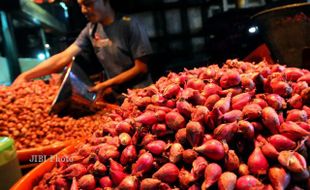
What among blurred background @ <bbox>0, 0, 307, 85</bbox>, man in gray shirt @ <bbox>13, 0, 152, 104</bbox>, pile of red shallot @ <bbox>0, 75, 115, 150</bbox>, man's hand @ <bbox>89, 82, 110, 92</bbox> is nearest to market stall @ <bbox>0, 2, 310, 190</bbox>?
pile of red shallot @ <bbox>0, 75, 115, 150</bbox>

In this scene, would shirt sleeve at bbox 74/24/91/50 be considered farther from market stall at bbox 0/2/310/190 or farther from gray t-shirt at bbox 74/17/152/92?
market stall at bbox 0/2/310/190

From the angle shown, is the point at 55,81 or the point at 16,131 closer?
the point at 16,131

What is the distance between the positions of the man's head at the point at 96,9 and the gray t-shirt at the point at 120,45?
0.09 meters

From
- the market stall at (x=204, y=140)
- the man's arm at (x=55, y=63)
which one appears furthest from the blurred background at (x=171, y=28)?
the market stall at (x=204, y=140)

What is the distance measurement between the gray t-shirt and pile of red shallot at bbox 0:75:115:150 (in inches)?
32.2

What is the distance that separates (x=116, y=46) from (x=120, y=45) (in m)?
0.04

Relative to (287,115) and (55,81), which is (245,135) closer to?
(287,115)

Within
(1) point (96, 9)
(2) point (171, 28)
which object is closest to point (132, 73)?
(1) point (96, 9)

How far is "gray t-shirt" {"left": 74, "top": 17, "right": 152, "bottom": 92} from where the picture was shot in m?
2.76

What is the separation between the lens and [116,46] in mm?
2795

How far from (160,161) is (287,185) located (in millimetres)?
315

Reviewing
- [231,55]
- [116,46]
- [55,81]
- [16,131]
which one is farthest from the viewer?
[231,55]

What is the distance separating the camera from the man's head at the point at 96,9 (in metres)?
2.69

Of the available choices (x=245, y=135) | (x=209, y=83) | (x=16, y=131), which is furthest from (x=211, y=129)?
(x=16, y=131)
